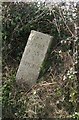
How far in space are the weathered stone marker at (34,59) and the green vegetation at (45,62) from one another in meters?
0.11

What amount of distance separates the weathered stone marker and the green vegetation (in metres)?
0.11

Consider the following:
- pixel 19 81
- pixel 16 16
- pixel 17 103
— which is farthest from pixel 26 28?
pixel 17 103

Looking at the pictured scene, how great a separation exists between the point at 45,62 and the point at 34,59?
21 cm

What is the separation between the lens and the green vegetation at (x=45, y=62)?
Answer: 15.8 feet

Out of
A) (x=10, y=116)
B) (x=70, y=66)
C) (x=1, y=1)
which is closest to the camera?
(x=10, y=116)

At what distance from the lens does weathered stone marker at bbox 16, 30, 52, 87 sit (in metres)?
5.29

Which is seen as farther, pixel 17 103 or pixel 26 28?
pixel 26 28

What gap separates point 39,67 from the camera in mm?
5289

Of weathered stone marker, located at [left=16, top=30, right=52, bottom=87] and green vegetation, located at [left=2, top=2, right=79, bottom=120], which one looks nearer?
green vegetation, located at [left=2, top=2, right=79, bottom=120]

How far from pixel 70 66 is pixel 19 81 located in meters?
0.84

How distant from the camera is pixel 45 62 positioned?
213 inches

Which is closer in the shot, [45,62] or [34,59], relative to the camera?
[34,59]

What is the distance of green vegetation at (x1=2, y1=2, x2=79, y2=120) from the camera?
15.8 feet

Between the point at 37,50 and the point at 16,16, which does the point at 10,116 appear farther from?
the point at 16,16
